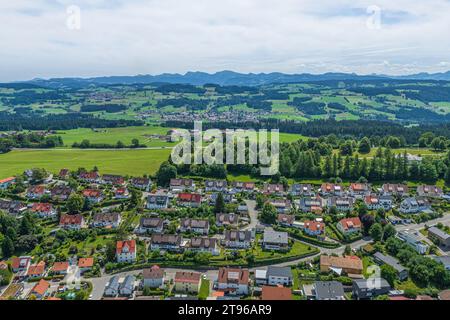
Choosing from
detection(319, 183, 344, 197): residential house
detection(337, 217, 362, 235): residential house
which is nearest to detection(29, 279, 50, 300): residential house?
detection(337, 217, 362, 235): residential house

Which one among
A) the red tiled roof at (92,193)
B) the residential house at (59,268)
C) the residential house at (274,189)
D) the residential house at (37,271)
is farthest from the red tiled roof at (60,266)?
the residential house at (274,189)

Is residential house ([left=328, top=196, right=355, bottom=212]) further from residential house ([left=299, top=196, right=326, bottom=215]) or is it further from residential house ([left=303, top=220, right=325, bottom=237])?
residential house ([left=303, top=220, right=325, bottom=237])

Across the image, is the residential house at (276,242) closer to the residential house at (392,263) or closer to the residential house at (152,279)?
the residential house at (392,263)

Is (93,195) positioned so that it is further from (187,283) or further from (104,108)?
(104,108)

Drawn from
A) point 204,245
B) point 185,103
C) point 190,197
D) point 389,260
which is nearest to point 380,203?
point 389,260

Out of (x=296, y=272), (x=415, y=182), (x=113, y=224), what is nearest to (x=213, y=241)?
(x=296, y=272)
